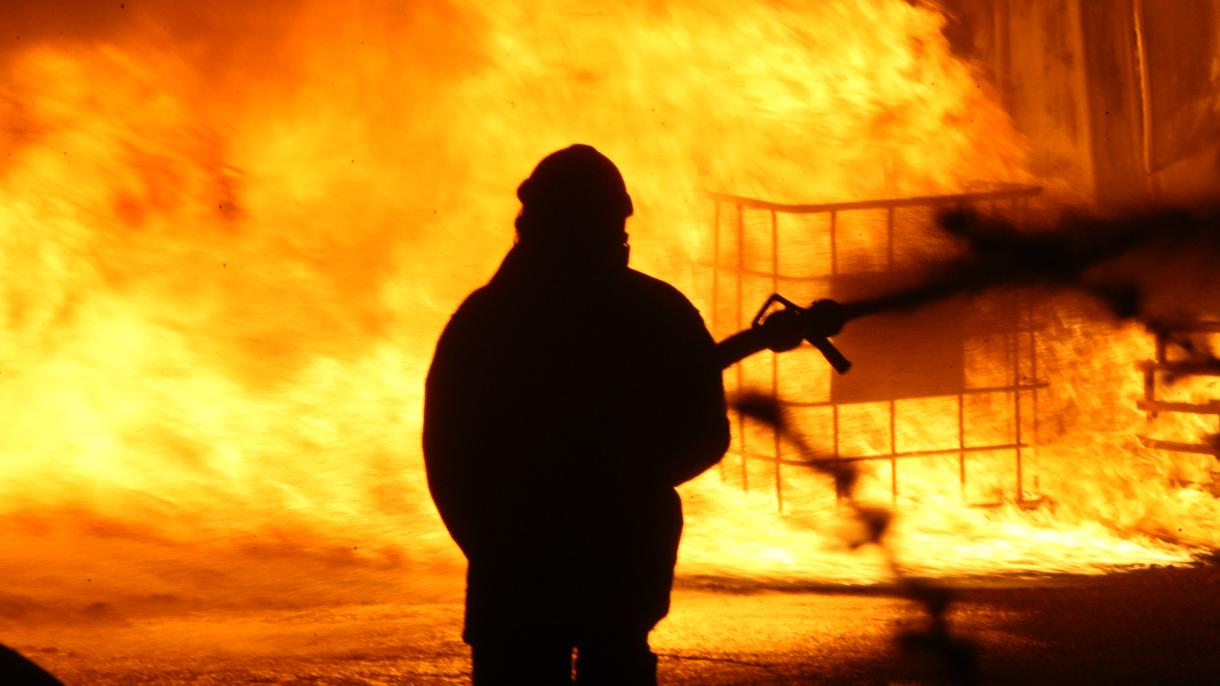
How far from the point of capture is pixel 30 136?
6.69 m

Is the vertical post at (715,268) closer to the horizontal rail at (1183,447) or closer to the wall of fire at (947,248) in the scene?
the wall of fire at (947,248)

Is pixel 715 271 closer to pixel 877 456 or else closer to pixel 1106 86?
pixel 877 456

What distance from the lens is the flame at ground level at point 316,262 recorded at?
6645 mm

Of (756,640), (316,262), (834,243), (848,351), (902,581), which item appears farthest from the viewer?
(834,243)

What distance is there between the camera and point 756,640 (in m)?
5.27

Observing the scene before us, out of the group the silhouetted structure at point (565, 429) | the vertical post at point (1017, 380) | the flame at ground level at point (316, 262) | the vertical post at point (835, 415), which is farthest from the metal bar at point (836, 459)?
the silhouetted structure at point (565, 429)

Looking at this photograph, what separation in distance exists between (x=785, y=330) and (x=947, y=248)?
15.3ft

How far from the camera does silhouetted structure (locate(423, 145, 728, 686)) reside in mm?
2457

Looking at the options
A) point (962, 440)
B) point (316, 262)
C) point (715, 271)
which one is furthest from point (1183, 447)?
point (316, 262)

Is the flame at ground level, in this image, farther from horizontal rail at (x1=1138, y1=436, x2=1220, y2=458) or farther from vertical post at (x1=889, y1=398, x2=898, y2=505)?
horizontal rail at (x1=1138, y1=436, x2=1220, y2=458)

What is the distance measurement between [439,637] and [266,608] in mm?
1038

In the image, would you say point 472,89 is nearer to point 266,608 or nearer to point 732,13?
point 732,13

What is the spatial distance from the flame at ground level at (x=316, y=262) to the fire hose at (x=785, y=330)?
346 cm

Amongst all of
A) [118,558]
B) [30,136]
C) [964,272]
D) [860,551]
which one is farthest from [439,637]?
[964,272]
